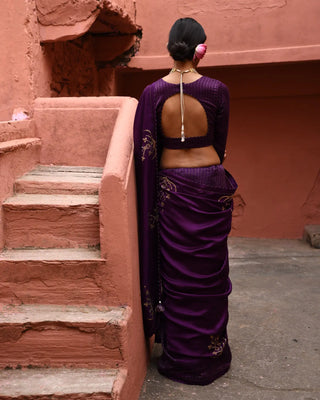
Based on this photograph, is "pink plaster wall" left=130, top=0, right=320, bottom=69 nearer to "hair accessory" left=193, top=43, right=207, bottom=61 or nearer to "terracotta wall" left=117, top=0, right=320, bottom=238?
"terracotta wall" left=117, top=0, right=320, bottom=238

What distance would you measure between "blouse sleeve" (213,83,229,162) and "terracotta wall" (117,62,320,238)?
3422mm

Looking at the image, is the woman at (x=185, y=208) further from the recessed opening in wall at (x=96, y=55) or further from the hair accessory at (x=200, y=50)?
the recessed opening in wall at (x=96, y=55)

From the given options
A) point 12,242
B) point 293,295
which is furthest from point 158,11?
point 12,242

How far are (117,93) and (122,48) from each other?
660 millimetres

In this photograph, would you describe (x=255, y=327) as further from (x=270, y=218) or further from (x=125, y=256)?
(x=270, y=218)

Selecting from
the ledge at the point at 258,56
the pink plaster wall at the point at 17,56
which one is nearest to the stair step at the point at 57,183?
the pink plaster wall at the point at 17,56

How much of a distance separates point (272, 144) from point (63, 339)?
15.0 ft

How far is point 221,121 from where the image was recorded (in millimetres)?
2990

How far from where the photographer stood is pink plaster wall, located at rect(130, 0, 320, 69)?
548 cm

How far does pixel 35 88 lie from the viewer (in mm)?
3883

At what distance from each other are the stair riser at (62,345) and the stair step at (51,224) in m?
0.49

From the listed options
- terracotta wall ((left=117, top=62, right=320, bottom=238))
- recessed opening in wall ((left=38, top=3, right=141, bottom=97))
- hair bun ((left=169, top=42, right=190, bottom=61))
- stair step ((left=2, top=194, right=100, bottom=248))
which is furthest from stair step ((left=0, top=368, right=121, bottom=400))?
terracotta wall ((left=117, top=62, right=320, bottom=238))

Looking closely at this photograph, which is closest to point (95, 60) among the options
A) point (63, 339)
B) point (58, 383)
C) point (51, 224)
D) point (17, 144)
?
point (17, 144)

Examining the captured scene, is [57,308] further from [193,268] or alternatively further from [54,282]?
[193,268]
